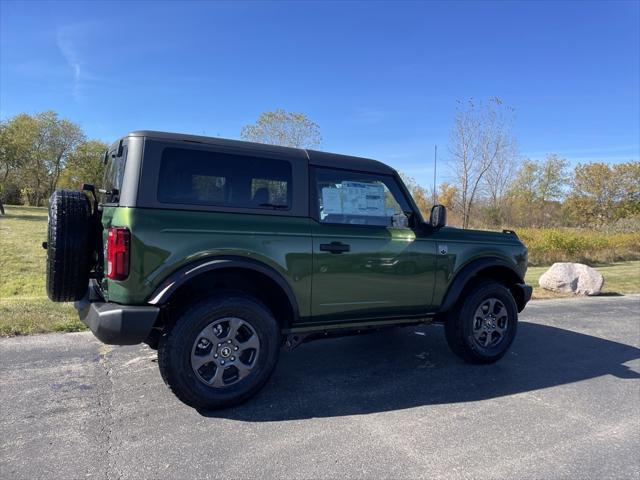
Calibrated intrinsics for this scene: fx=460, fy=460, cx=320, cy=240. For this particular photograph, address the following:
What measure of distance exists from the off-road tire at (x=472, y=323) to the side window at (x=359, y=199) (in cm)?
109

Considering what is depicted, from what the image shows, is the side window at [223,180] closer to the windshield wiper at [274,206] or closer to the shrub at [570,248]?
the windshield wiper at [274,206]

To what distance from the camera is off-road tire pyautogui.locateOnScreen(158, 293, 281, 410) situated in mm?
3322

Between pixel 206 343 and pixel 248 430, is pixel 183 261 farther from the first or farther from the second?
pixel 248 430

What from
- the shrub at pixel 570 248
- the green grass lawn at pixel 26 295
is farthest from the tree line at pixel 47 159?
the shrub at pixel 570 248

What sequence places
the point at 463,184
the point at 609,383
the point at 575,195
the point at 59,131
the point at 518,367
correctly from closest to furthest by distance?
the point at 609,383 < the point at 518,367 < the point at 463,184 < the point at 575,195 < the point at 59,131

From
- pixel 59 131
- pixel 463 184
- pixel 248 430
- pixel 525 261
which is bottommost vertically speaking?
pixel 248 430

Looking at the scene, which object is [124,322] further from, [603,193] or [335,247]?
[603,193]

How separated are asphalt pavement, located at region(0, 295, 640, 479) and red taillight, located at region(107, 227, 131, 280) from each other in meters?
1.06

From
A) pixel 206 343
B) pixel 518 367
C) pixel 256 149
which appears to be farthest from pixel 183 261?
pixel 518 367

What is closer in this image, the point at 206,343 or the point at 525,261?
the point at 206,343

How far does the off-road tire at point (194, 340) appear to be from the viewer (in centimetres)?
332

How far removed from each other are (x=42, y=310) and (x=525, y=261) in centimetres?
607

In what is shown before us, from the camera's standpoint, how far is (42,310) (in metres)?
6.05

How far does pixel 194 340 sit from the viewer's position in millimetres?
3387
